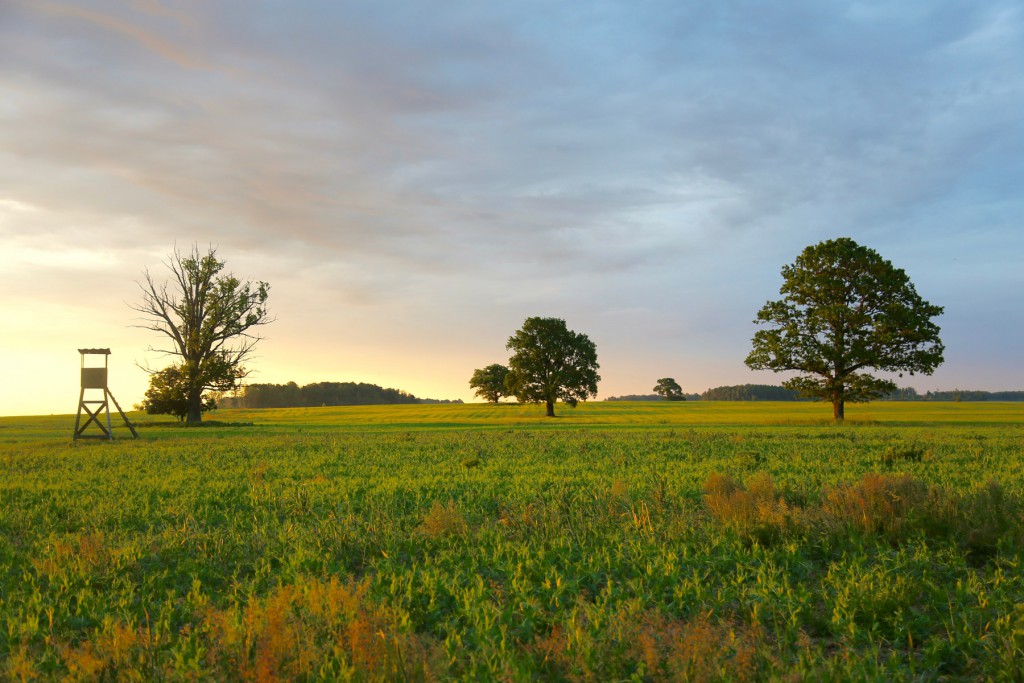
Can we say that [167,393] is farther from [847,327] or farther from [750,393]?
[750,393]

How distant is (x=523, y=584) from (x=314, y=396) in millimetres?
143237

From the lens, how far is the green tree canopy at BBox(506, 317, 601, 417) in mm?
73312

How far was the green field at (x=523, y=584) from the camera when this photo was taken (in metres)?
5.48

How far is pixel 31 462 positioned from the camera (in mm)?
24109

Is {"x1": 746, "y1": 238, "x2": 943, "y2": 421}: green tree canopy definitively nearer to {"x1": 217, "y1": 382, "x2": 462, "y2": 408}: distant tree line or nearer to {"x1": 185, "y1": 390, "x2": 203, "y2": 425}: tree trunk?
{"x1": 185, "y1": 390, "x2": 203, "y2": 425}: tree trunk

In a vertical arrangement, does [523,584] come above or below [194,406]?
below

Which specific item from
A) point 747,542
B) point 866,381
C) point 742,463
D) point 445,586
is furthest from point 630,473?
point 866,381

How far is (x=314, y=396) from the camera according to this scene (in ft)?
470

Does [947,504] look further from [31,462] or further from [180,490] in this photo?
[31,462]

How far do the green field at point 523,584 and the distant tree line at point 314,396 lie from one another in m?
127

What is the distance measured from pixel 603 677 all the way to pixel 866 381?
A: 51.9 metres

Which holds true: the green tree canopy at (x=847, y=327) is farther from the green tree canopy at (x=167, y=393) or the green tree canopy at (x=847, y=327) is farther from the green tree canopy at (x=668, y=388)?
the green tree canopy at (x=668, y=388)

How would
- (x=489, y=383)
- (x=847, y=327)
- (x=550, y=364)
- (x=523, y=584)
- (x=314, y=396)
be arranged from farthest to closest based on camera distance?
(x=314, y=396) → (x=489, y=383) → (x=550, y=364) → (x=847, y=327) → (x=523, y=584)

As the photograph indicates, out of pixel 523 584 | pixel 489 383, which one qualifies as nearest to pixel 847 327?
pixel 523 584
